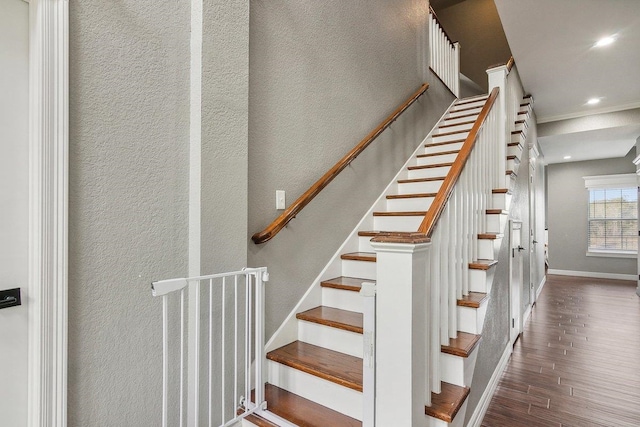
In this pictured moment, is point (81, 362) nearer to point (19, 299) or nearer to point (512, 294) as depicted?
point (19, 299)

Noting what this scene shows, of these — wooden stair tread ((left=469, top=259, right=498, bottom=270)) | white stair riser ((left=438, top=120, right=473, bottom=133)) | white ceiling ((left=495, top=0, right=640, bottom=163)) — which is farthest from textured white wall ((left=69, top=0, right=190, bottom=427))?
white stair riser ((left=438, top=120, right=473, bottom=133))

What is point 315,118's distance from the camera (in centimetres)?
242

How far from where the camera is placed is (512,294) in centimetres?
331

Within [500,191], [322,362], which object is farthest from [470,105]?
[322,362]

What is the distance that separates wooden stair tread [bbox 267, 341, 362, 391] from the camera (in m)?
1.67

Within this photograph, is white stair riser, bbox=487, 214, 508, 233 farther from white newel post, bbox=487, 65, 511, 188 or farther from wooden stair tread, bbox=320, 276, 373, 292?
wooden stair tread, bbox=320, 276, 373, 292


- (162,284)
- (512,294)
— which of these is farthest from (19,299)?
(512,294)

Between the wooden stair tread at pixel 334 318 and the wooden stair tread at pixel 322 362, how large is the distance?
16 cm

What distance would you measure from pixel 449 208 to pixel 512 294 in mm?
2194

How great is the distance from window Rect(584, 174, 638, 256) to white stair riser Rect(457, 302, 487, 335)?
26.4ft

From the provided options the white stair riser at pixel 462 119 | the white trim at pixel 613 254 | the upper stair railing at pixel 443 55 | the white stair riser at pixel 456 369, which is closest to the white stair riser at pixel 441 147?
the white stair riser at pixel 462 119

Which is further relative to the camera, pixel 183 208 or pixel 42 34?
pixel 183 208

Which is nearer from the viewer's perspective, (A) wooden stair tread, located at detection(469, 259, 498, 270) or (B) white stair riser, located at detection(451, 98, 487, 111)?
(A) wooden stair tread, located at detection(469, 259, 498, 270)

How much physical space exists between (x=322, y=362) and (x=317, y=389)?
141 millimetres
